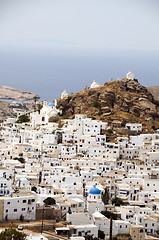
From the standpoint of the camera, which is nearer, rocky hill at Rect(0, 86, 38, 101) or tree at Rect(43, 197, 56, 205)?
tree at Rect(43, 197, 56, 205)

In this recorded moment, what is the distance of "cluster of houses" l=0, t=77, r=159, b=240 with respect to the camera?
1489 inches

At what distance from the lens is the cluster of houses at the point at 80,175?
124 feet

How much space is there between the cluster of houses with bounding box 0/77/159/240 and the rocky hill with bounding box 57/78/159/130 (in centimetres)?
230

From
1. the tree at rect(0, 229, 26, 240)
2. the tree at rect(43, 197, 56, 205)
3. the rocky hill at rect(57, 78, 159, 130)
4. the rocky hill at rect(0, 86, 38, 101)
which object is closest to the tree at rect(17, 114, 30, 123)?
the rocky hill at rect(57, 78, 159, 130)

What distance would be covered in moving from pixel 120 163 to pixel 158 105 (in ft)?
57.2

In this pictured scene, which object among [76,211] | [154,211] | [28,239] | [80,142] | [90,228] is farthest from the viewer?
[80,142]

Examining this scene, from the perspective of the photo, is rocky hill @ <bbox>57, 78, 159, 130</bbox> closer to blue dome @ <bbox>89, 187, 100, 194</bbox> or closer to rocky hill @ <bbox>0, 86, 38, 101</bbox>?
blue dome @ <bbox>89, 187, 100, 194</bbox>

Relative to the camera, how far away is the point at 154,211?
141 ft

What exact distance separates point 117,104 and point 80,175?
1825 centimetres

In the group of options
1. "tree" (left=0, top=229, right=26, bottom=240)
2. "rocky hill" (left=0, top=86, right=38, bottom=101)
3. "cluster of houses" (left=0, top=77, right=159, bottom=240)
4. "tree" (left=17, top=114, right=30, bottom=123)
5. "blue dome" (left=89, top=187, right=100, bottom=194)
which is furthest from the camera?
"rocky hill" (left=0, top=86, right=38, bottom=101)

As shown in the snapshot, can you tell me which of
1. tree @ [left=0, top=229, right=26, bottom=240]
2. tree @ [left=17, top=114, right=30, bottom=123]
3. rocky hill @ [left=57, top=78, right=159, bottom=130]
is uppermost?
rocky hill @ [left=57, top=78, right=159, bottom=130]

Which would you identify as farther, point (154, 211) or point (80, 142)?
point (80, 142)

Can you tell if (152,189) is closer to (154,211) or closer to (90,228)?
(154,211)

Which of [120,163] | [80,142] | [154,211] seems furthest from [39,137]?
[154,211]
